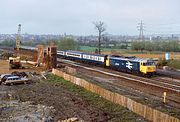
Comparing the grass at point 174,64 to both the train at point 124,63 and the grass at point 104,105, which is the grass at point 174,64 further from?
the grass at point 104,105

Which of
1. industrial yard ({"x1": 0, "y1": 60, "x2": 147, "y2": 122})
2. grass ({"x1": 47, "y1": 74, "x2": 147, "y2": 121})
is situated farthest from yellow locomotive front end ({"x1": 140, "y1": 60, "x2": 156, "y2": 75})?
industrial yard ({"x1": 0, "y1": 60, "x2": 147, "y2": 122})

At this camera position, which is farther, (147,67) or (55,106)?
(147,67)

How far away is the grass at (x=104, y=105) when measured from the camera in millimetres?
27597

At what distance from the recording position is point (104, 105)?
32.2 meters

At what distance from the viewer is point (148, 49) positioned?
140500mm

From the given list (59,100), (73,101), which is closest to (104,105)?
(73,101)

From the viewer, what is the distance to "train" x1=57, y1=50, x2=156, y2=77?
5159 cm

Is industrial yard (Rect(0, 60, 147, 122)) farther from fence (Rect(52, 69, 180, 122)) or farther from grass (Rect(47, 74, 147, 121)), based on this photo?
fence (Rect(52, 69, 180, 122))

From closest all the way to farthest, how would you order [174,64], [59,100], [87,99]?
[87,99] < [59,100] < [174,64]

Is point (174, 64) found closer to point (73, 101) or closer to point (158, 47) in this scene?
point (73, 101)

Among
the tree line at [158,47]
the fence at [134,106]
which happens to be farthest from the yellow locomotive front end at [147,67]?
the tree line at [158,47]

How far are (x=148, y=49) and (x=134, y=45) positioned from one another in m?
6.76

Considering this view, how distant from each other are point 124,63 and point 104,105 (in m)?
25.2

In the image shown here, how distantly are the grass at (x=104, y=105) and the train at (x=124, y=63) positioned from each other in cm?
1246
